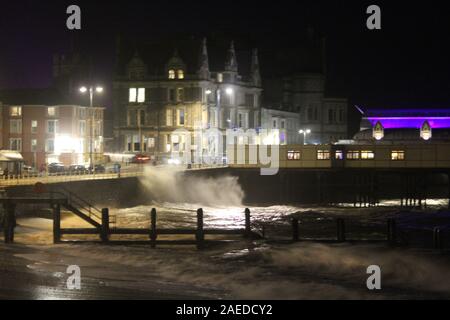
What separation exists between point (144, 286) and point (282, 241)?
13883mm

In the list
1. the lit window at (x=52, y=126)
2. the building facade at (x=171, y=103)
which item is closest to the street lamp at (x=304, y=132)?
the building facade at (x=171, y=103)

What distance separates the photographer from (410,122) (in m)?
137

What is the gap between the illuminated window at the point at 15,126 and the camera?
10119 centimetres

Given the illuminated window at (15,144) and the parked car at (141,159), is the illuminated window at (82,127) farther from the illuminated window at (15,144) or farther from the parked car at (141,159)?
the illuminated window at (15,144)

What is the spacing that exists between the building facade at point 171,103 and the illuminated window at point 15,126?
1721cm

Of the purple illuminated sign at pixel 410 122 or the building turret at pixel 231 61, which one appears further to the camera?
the purple illuminated sign at pixel 410 122

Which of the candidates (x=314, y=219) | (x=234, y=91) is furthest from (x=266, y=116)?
(x=314, y=219)

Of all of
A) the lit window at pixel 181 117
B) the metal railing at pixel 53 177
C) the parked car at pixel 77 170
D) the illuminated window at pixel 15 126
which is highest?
the lit window at pixel 181 117

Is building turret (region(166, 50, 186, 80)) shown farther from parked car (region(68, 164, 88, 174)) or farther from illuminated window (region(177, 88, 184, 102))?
parked car (region(68, 164, 88, 174))

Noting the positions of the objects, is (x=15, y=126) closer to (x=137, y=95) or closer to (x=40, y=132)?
(x=40, y=132)

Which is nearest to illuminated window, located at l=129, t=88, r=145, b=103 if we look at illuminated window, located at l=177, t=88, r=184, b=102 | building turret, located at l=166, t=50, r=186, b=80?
building turret, located at l=166, t=50, r=186, b=80

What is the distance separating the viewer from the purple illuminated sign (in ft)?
441

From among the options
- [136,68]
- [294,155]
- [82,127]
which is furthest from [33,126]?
[294,155]
